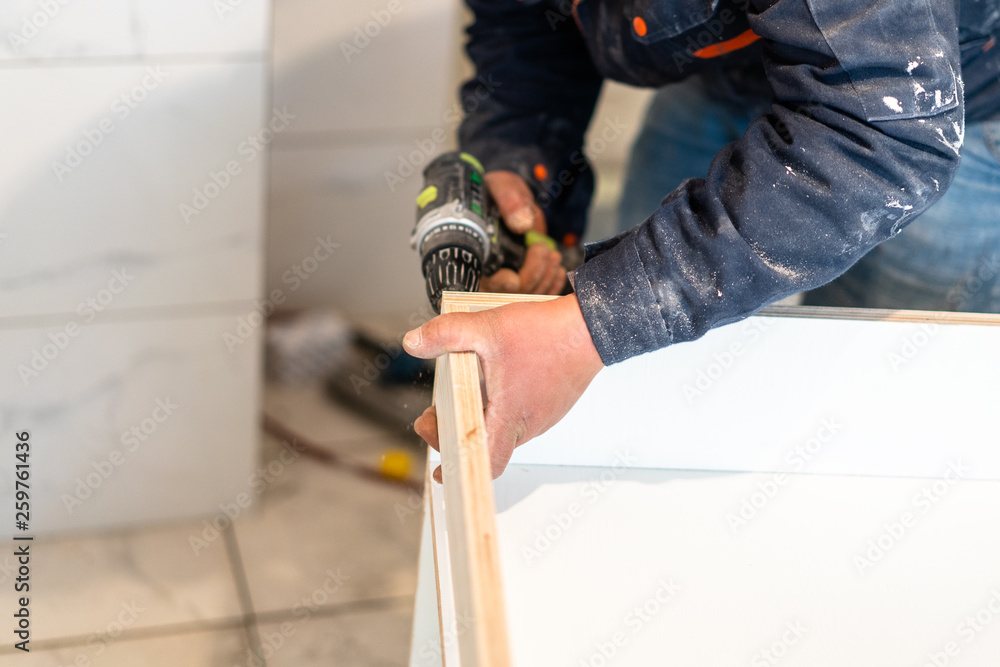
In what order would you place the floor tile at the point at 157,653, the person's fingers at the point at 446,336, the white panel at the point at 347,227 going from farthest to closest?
the white panel at the point at 347,227 < the floor tile at the point at 157,653 < the person's fingers at the point at 446,336

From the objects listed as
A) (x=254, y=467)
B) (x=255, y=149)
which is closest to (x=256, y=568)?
(x=254, y=467)

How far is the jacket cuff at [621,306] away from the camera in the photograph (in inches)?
24.4

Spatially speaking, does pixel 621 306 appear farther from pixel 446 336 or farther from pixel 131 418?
pixel 131 418

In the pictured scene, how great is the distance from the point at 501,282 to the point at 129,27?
1.96ft

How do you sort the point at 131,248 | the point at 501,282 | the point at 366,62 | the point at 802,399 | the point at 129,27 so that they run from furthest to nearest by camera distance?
the point at 366,62 < the point at 131,248 < the point at 129,27 < the point at 501,282 < the point at 802,399

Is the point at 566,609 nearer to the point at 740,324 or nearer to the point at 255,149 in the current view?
the point at 740,324

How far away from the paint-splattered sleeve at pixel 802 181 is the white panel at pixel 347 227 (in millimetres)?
1076

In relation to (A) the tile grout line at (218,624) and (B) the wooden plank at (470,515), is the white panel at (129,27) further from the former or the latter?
(A) the tile grout line at (218,624)

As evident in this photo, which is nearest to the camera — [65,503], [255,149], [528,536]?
[528,536]

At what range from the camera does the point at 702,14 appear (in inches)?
28.0

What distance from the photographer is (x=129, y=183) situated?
1120 millimetres

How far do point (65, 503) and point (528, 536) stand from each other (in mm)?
974

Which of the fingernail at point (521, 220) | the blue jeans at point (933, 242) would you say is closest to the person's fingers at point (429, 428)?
the fingernail at point (521, 220)

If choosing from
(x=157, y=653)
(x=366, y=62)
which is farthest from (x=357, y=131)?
(x=157, y=653)
